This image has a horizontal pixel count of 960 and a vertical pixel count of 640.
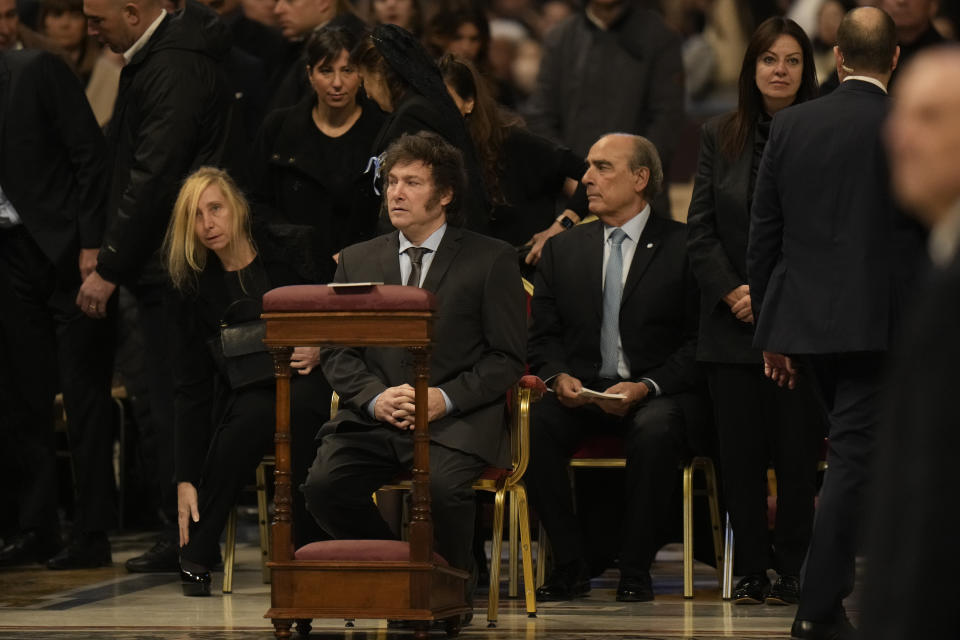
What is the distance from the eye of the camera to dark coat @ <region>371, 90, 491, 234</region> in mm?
6121

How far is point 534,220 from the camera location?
271 inches

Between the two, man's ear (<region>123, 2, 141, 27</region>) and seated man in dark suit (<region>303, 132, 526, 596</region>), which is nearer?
seated man in dark suit (<region>303, 132, 526, 596</region>)

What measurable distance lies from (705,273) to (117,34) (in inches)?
93.3

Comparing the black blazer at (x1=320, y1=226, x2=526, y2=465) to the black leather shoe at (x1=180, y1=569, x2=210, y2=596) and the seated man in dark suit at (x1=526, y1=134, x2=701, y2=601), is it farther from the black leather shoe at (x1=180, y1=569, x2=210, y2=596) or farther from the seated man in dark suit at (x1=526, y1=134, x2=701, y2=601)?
the black leather shoe at (x1=180, y1=569, x2=210, y2=596)

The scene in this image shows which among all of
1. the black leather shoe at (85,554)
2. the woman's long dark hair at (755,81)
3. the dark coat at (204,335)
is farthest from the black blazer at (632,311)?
the black leather shoe at (85,554)

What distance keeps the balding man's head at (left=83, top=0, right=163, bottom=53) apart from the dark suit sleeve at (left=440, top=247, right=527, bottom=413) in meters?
1.99

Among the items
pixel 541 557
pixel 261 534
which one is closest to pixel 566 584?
pixel 541 557

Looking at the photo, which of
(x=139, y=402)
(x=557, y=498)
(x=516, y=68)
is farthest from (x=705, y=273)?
(x=516, y=68)

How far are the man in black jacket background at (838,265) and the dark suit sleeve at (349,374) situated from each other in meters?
1.17

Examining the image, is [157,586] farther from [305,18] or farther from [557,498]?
[305,18]

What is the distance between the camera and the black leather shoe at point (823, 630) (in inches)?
184

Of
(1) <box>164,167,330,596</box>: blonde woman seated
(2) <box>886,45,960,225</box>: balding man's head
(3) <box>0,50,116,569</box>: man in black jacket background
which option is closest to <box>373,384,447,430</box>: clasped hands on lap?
(1) <box>164,167,330,596</box>: blonde woman seated

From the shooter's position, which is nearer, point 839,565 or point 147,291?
point 839,565

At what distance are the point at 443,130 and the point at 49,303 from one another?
5.98 feet
